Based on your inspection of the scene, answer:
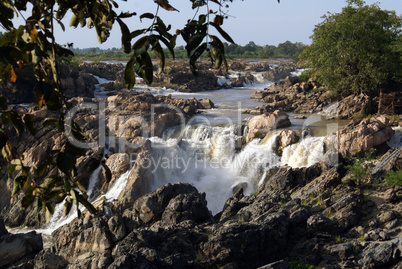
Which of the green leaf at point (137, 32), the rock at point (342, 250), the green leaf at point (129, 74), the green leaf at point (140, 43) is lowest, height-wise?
the rock at point (342, 250)

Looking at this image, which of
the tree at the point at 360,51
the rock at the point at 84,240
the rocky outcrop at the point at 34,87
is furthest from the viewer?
the rocky outcrop at the point at 34,87

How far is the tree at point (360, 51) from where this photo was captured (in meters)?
21.3

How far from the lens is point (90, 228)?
9719mm

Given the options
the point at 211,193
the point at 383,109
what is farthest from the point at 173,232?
the point at 383,109

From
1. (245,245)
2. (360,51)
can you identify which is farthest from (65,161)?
(360,51)

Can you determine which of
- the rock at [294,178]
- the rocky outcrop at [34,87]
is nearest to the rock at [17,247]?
the rock at [294,178]

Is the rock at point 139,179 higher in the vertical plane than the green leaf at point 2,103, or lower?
lower

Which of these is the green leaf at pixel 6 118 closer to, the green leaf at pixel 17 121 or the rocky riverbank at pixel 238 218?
the green leaf at pixel 17 121

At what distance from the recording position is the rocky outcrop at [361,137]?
1449 cm

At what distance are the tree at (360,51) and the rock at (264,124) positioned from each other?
5821 millimetres

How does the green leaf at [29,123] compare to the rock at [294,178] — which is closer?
the green leaf at [29,123]

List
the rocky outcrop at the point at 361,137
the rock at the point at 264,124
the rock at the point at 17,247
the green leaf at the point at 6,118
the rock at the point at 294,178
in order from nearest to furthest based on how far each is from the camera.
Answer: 1. the green leaf at the point at 6,118
2. the rock at the point at 17,247
3. the rock at the point at 294,178
4. the rocky outcrop at the point at 361,137
5. the rock at the point at 264,124

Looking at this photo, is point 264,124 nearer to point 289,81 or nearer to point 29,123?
point 289,81

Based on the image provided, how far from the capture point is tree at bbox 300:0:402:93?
2130 cm
